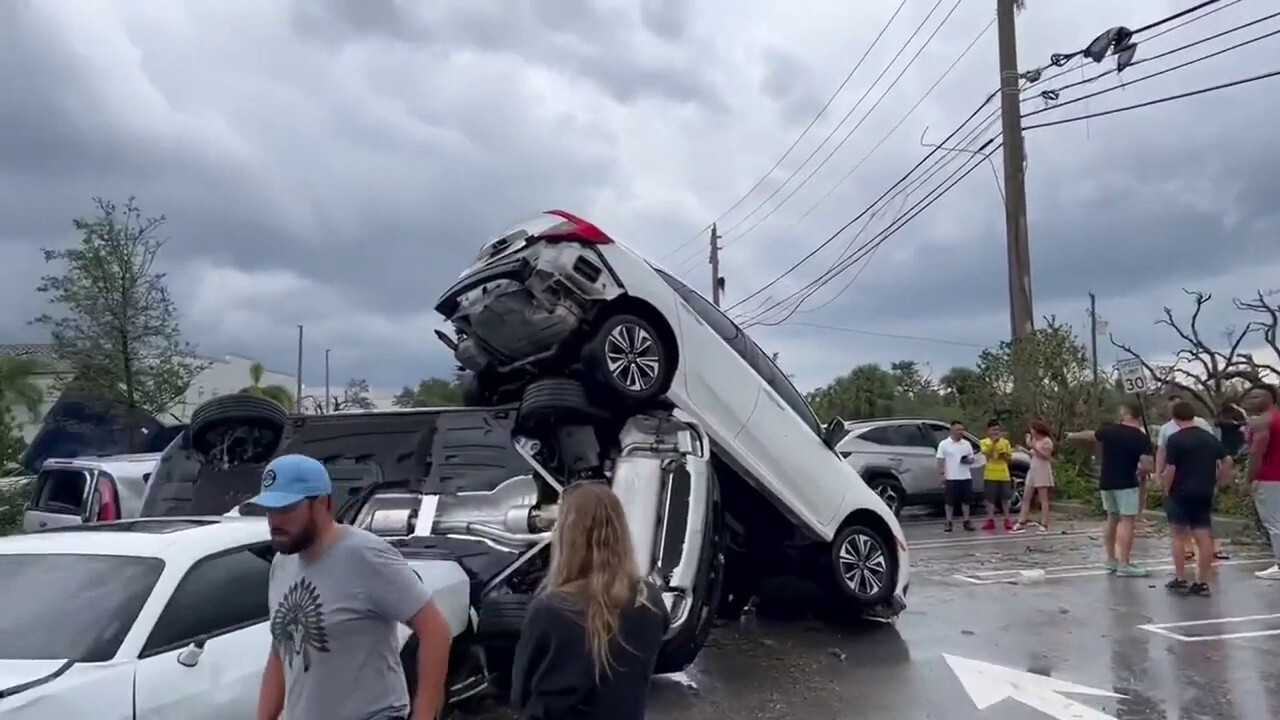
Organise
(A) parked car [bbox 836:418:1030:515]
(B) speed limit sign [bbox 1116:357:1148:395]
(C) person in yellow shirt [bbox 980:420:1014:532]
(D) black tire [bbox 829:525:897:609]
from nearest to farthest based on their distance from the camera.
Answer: (D) black tire [bbox 829:525:897:609]
(C) person in yellow shirt [bbox 980:420:1014:532]
(A) parked car [bbox 836:418:1030:515]
(B) speed limit sign [bbox 1116:357:1148:395]

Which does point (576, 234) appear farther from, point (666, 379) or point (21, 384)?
point (21, 384)

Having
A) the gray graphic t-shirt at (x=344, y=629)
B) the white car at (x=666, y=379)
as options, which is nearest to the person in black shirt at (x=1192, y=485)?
the white car at (x=666, y=379)

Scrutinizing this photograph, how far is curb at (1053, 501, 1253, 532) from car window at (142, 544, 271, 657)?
39.8ft

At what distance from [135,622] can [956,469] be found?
1299 cm

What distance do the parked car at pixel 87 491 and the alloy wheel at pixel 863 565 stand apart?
538 cm

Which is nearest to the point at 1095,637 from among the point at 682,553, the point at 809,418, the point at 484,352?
the point at 809,418

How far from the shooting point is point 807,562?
8.90 meters

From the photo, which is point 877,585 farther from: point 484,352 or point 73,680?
point 73,680

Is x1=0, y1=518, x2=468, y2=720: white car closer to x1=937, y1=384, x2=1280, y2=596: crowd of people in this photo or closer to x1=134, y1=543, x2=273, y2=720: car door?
x1=134, y1=543, x2=273, y2=720: car door

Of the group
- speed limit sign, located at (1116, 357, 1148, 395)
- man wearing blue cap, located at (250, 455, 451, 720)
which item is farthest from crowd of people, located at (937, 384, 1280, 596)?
man wearing blue cap, located at (250, 455, 451, 720)

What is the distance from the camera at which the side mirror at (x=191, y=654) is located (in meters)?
4.36

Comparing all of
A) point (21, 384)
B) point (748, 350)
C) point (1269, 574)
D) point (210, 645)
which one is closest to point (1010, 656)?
point (748, 350)

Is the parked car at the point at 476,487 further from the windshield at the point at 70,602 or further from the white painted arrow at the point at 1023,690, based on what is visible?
the windshield at the point at 70,602

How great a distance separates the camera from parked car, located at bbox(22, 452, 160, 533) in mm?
9398
